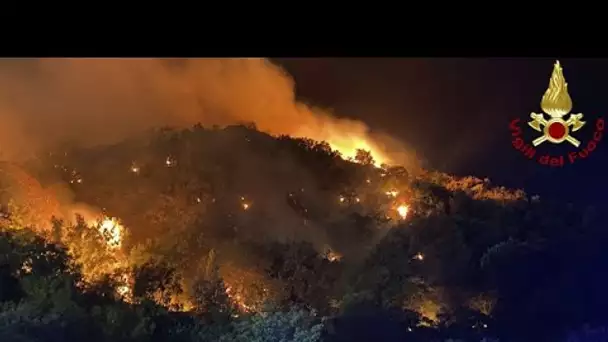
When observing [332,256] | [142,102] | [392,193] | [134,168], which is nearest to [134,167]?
[134,168]

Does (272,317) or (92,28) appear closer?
(272,317)

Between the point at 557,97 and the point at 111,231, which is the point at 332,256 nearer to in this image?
the point at 111,231

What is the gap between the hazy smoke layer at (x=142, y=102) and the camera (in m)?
1.95

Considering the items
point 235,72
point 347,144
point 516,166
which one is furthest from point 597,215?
point 235,72

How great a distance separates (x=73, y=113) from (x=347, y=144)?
0.66m

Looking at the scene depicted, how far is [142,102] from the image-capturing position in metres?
1.95

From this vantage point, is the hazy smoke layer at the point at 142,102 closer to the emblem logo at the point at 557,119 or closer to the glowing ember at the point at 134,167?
the glowing ember at the point at 134,167

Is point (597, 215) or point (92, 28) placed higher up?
point (92, 28)

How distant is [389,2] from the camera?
6.68 feet

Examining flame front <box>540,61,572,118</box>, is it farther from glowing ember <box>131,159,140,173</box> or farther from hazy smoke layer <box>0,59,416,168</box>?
glowing ember <box>131,159,140,173</box>

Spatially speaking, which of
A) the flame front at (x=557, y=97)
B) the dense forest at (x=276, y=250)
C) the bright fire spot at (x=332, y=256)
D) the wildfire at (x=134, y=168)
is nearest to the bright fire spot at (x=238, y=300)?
the dense forest at (x=276, y=250)

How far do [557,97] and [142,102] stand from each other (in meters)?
0.99

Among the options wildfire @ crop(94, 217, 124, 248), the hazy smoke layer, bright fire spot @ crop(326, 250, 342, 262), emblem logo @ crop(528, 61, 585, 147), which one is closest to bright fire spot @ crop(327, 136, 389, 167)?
the hazy smoke layer

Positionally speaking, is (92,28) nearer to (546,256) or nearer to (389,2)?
(389,2)
